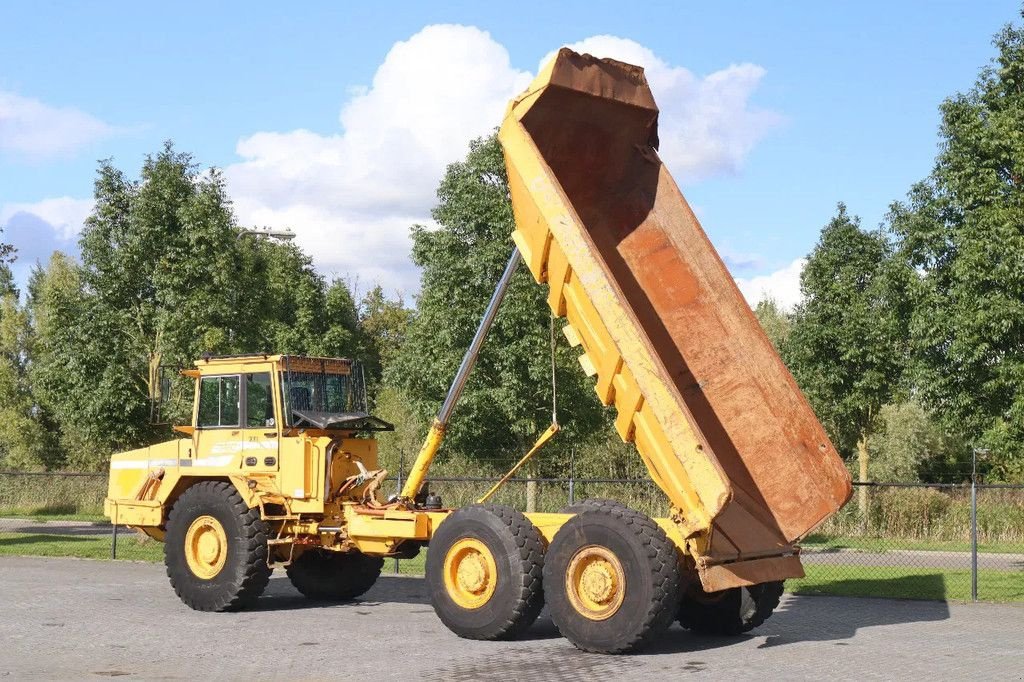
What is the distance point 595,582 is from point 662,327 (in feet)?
10.2

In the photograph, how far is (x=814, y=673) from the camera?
9.91 m

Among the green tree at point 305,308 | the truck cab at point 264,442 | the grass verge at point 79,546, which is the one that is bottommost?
the grass verge at point 79,546

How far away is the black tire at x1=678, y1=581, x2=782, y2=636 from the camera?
12.0m

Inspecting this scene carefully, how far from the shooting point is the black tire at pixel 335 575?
15406 millimetres

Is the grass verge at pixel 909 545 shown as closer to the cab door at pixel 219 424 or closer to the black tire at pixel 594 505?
the black tire at pixel 594 505

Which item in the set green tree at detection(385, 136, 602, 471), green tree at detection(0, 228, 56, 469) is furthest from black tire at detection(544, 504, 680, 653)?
green tree at detection(0, 228, 56, 469)

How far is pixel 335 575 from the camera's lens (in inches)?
608

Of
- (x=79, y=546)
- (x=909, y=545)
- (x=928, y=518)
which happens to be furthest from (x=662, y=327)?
(x=79, y=546)

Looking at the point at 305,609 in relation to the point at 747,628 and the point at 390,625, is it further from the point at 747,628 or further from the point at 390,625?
the point at 747,628

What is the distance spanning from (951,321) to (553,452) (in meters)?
11.6

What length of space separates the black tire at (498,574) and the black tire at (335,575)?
3721 millimetres

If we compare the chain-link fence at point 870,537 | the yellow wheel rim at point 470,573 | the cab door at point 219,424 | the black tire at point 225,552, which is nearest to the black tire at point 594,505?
the yellow wheel rim at point 470,573

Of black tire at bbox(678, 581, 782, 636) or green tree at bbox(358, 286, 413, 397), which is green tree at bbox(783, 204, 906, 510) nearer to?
black tire at bbox(678, 581, 782, 636)

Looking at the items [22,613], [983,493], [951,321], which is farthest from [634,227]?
[983,493]
